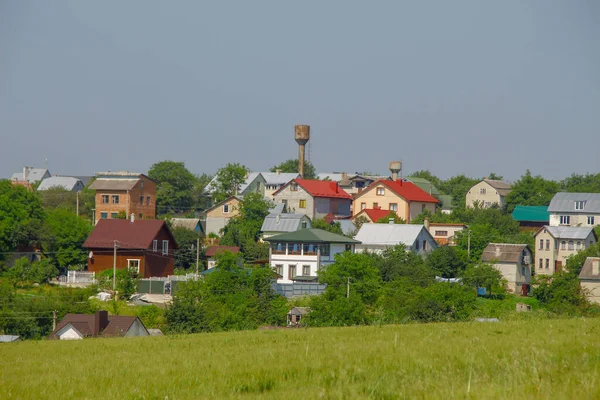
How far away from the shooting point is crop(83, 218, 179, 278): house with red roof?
67125mm

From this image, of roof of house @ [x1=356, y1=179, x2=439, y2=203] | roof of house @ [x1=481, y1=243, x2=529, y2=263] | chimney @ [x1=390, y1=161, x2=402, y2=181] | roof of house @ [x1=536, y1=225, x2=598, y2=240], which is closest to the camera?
roof of house @ [x1=481, y1=243, x2=529, y2=263]

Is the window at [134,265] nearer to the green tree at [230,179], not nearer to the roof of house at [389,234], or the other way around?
the roof of house at [389,234]

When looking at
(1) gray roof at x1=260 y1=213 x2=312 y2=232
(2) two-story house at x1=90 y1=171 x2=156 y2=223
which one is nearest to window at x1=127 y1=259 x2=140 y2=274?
(1) gray roof at x1=260 y1=213 x2=312 y2=232

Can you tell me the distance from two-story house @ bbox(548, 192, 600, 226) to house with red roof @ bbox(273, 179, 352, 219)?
22.2 meters

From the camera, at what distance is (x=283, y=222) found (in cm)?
8288

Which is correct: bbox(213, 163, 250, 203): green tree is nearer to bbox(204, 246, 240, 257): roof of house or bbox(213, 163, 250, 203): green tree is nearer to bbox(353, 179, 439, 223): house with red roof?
bbox(353, 179, 439, 223): house with red roof

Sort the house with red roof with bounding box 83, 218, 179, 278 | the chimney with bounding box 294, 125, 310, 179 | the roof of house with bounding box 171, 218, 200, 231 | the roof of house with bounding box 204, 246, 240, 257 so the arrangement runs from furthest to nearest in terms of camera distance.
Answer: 1. the chimney with bounding box 294, 125, 310, 179
2. the roof of house with bounding box 171, 218, 200, 231
3. the roof of house with bounding box 204, 246, 240, 257
4. the house with red roof with bounding box 83, 218, 179, 278

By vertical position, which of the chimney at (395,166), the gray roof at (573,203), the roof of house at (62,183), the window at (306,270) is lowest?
the window at (306,270)

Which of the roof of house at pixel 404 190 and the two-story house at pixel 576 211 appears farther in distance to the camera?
the roof of house at pixel 404 190

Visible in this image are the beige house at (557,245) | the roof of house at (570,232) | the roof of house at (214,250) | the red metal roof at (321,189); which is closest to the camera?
the roof of house at (214,250)

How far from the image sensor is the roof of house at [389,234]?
251 feet

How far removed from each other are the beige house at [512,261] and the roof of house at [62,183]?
258 ft

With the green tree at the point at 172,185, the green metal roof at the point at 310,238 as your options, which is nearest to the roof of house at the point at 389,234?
the green metal roof at the point at 310,238

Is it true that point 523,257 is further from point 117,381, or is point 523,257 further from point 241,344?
point 117,381
